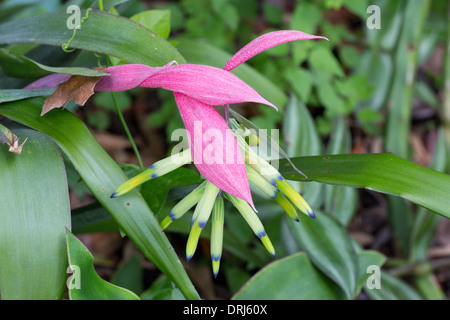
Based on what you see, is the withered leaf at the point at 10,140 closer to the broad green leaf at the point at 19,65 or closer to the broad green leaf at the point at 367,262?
the broad green leaf at the point at 19,65

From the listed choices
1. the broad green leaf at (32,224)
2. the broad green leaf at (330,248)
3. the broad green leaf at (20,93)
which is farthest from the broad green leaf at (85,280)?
the broad green leaf at (330,248)

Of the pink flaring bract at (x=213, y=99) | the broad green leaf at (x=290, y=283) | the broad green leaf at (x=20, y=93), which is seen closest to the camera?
the pink flaring bract at (x=213, y=99)

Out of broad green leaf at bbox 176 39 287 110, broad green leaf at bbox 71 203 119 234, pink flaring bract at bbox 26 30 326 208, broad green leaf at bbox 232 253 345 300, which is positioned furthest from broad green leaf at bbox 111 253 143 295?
pink flaring bract at bbox 26 30 326 208

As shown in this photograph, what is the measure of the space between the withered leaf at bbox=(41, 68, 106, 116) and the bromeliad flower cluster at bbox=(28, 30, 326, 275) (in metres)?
0.02

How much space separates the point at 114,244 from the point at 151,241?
93 cm

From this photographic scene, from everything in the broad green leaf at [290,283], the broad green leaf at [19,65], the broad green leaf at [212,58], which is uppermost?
the broad green leaf at [212,58]

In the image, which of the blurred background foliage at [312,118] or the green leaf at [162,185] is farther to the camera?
the blurred background foliage at [312,118]

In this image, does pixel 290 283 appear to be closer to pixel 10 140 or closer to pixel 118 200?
pixel 118 200

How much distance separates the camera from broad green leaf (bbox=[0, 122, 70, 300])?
57cm

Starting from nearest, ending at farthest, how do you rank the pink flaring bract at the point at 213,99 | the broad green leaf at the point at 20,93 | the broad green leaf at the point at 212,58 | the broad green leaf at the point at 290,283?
the pink flaring bract at the point at 213,99
the broad green leaf at the point at 20,93
the broad green leaf at the point at 290,283
the broad green leaf at the point at 212,58

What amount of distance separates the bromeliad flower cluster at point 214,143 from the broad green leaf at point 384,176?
7 centimetres

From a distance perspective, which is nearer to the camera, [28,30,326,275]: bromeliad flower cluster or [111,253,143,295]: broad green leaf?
[28,30,326,275]: bromeliad flower cluster

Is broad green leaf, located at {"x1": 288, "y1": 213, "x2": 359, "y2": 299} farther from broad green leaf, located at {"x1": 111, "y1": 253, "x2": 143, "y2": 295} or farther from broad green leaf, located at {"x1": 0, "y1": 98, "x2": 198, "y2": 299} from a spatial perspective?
broad green leaf, located at {"x1": 111, "y1": 253, "x2": 143, "y2": 295}

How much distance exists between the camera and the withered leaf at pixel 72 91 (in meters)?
0.64
